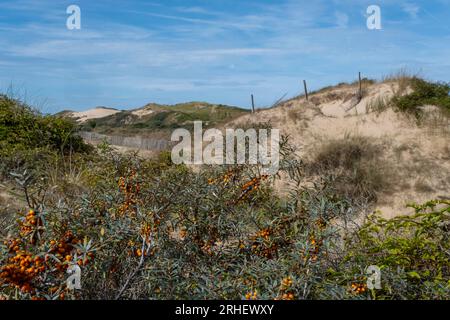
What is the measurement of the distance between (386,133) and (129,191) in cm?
1432

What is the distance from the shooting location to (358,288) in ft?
8.54

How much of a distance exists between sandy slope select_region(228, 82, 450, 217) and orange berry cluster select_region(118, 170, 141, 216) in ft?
30.8

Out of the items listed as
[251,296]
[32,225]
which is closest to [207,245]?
[251,296]

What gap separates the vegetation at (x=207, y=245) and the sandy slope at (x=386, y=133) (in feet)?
30.1

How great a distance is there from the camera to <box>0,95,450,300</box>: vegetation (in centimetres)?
250

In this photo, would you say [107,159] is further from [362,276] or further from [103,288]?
[362,276]

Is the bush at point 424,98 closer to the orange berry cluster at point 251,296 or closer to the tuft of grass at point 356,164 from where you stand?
the tuft of grass at point 356,164

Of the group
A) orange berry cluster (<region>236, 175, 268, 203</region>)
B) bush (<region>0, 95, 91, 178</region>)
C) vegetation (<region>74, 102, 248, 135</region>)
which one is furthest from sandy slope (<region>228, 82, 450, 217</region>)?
vegetation (<region>74, 102, 248, 135</region>)

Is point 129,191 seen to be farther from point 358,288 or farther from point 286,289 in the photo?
point 358,288

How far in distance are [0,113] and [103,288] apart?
11399mm

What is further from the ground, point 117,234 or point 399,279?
point 117,234

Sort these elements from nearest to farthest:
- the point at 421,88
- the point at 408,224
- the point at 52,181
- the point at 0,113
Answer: the point at 408,224 → the point at 52,181 → the point at 0,113 → the point at 421,88
